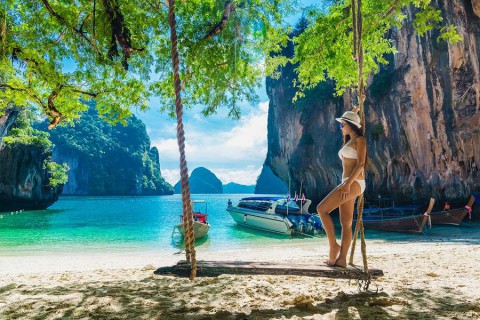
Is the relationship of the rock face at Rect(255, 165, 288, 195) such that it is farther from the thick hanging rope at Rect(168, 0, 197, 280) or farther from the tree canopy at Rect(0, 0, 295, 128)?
the thick hanging rope at Rect(168, 0, 197, 280)

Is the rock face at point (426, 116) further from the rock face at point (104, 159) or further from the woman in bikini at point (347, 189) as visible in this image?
the rock face at point (104, 159)

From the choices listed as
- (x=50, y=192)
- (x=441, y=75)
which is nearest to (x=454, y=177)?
(x=441, y=75)

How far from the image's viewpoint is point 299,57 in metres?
6.71

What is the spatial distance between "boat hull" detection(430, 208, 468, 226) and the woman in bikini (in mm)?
19859

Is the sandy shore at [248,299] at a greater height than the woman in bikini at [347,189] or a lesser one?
lesser

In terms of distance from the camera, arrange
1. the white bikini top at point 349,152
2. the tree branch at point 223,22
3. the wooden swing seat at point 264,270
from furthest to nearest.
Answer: the tree branch at point 223,22, the white bikini top at point 349,152, the wooden swing seat at point 264,270

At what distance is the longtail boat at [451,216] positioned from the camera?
62.6ft

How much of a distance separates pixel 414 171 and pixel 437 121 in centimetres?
492

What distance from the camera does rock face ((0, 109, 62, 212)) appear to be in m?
35.9

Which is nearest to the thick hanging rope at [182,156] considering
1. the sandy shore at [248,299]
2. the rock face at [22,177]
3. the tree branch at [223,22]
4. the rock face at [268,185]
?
the sandy shore at [248,299]

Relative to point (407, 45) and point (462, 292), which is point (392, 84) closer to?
point (407, 45)

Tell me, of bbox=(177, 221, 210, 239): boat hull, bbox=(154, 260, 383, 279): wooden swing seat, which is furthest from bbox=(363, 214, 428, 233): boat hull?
bbox=(154, 260, 383, 279): wooden swing seat

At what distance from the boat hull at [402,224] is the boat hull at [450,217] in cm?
284

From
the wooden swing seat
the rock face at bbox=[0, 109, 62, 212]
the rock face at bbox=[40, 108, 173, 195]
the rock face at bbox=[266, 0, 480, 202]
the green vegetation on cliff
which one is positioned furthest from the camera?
the rock face at bbox=[40, 108, 173, 195]
